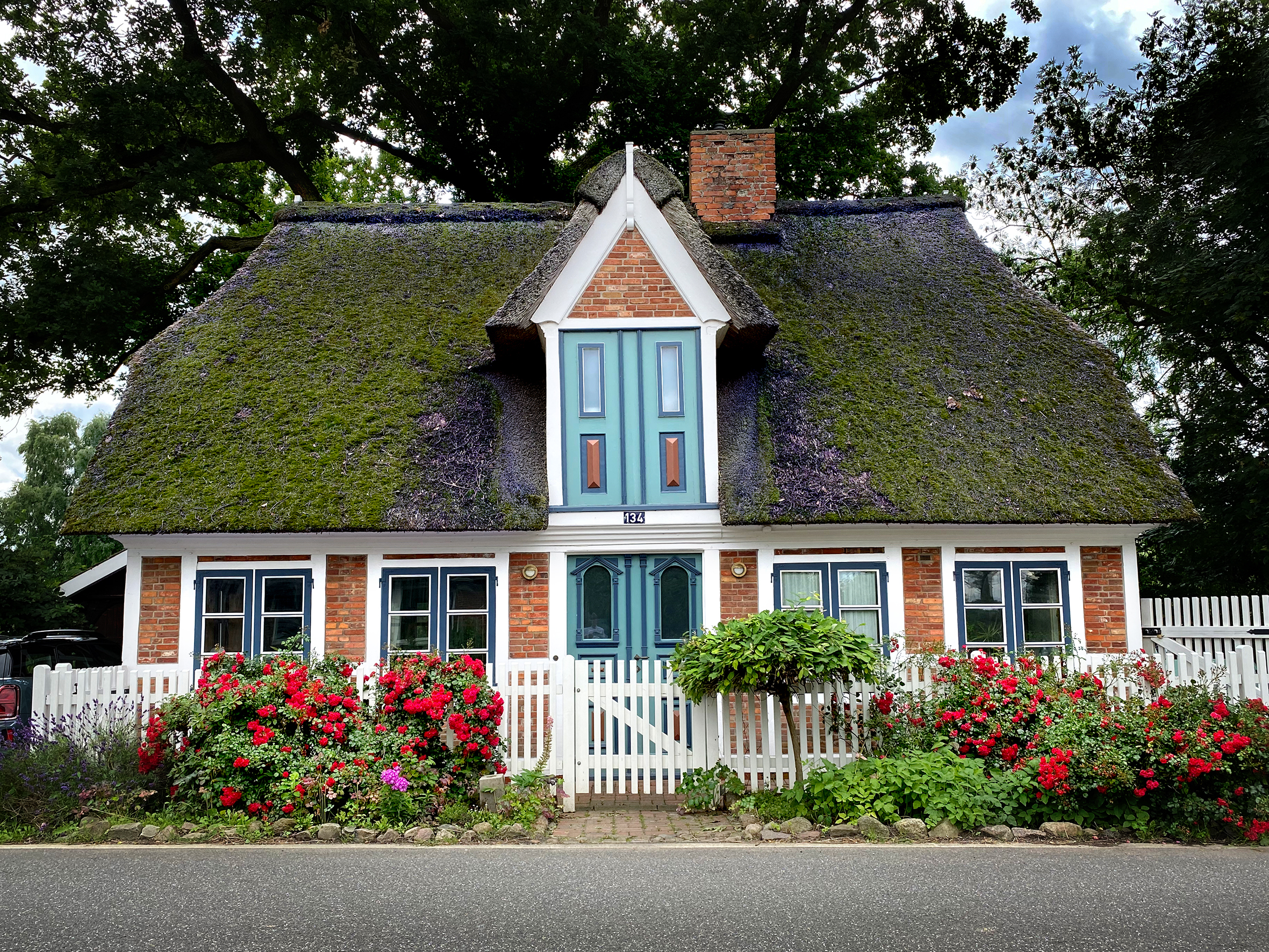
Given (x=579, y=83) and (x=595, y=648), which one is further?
(x=579, y=83)

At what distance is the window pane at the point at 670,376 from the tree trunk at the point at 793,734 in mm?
4166

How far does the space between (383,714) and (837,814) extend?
438 cm

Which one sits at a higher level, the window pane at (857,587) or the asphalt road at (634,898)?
the window pane at (857,587)

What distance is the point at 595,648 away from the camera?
38.2 ft

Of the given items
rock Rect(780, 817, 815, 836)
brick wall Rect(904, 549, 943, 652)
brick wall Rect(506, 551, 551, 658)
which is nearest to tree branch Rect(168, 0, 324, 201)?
brick wall Rect(506, 551, 551, 658)

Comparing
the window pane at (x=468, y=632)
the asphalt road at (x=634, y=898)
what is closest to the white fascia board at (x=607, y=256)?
the window pane at (x=468, y=632)

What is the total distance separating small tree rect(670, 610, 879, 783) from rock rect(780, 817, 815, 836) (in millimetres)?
885

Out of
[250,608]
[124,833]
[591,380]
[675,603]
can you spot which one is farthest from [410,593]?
[124,833]

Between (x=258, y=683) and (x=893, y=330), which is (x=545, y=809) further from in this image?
(x=893, y=330)

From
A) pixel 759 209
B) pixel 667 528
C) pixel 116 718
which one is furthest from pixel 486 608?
pixel 759 209

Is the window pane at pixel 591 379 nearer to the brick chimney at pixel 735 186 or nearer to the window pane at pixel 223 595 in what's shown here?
the window pane at pixel 223 595

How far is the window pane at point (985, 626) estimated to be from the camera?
1193 centimetres

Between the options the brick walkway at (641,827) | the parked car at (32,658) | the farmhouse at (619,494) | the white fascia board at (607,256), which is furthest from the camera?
the white fascia board at (607,256)

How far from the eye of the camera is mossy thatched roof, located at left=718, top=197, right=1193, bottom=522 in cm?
1156
